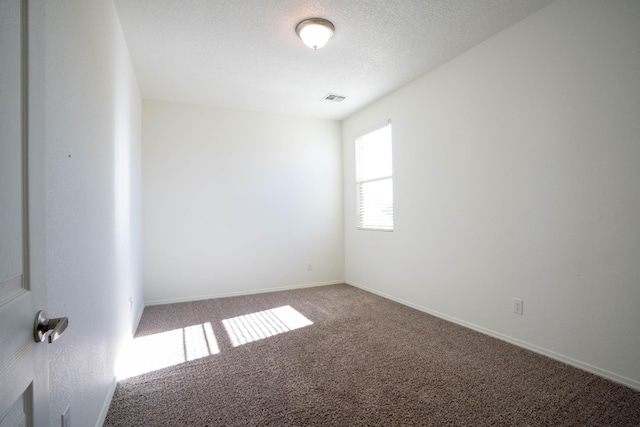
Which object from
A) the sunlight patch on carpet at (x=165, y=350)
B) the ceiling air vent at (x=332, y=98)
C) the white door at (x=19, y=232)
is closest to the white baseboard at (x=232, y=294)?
the sunlight patch on carpet at (x=165, y=350)

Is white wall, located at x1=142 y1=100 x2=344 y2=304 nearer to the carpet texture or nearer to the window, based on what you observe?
the window

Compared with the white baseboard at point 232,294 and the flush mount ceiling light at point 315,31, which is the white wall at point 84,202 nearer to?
the flush mount ceiling light at point 315,31

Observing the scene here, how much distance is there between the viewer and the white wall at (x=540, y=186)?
6.86ft

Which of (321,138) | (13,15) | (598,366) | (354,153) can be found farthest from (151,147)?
(598,366)

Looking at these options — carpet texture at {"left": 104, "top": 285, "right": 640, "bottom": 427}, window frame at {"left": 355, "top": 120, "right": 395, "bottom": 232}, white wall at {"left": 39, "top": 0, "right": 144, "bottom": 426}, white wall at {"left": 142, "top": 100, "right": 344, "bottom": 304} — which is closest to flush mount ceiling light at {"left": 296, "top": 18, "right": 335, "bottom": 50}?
white wall at {"left": 39, "top": 0, "right": 144, "bottom": 426}

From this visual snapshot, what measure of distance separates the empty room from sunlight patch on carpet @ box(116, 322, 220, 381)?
0.09ft

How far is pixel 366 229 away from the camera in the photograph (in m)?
4.71

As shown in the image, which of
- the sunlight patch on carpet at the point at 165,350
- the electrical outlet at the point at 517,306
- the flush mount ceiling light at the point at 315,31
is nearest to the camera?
the sunlight patch on carpet at the point at 165,350

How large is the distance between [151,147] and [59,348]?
11.4 feet

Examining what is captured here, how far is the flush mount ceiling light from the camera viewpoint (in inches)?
101

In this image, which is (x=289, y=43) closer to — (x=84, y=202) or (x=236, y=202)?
(x=84, y=202)

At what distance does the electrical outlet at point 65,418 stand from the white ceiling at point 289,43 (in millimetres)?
2545

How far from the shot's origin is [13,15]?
2.02 ft

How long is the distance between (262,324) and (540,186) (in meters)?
2.81
